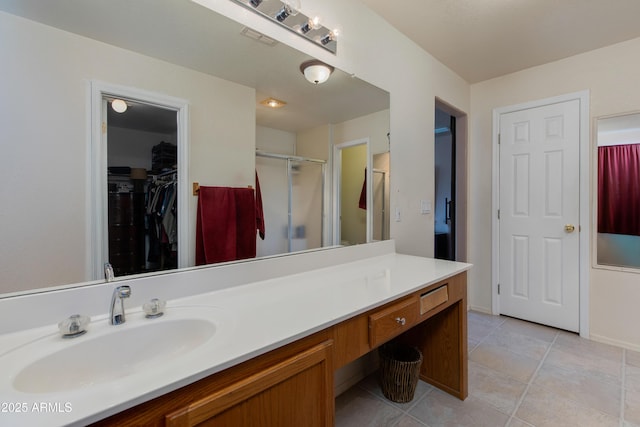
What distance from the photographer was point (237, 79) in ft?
4.18

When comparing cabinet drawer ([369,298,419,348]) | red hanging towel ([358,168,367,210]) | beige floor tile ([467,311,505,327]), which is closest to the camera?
cabinet drawer ([369,298,419,348])

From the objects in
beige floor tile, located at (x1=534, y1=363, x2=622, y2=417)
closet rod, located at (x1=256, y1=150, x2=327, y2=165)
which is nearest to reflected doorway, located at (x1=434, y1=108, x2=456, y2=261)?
beige floor tile, located at (x1=534, y1=363, x2=622, y2=417)

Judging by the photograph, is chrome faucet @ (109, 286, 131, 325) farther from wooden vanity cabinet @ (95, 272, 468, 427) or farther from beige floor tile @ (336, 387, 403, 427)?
beige floor tile @ (336, 387, 403, 427)

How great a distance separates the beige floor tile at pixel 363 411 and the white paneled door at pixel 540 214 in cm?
190

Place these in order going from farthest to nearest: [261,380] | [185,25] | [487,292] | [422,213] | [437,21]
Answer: [487,292] < [422,213] < [437,21] < [185,25] < [261,380]

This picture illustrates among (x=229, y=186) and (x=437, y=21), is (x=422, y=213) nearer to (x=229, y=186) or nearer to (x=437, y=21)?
(x=437, y=21)

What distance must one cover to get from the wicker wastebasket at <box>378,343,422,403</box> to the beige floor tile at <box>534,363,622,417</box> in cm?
83

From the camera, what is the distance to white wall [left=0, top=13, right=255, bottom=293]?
81 centimetres

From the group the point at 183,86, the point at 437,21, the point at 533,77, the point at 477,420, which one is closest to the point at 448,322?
the point at 477,420

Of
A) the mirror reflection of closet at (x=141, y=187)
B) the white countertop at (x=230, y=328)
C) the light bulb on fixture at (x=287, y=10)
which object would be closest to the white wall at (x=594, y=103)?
the white countertop at (x=230, y=328)

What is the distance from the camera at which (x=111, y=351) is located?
2.68 ft

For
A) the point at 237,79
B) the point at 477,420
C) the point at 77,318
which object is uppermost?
the point at 237,79

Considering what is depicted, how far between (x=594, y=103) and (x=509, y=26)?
1.05 meters

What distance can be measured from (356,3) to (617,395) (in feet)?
9.08
